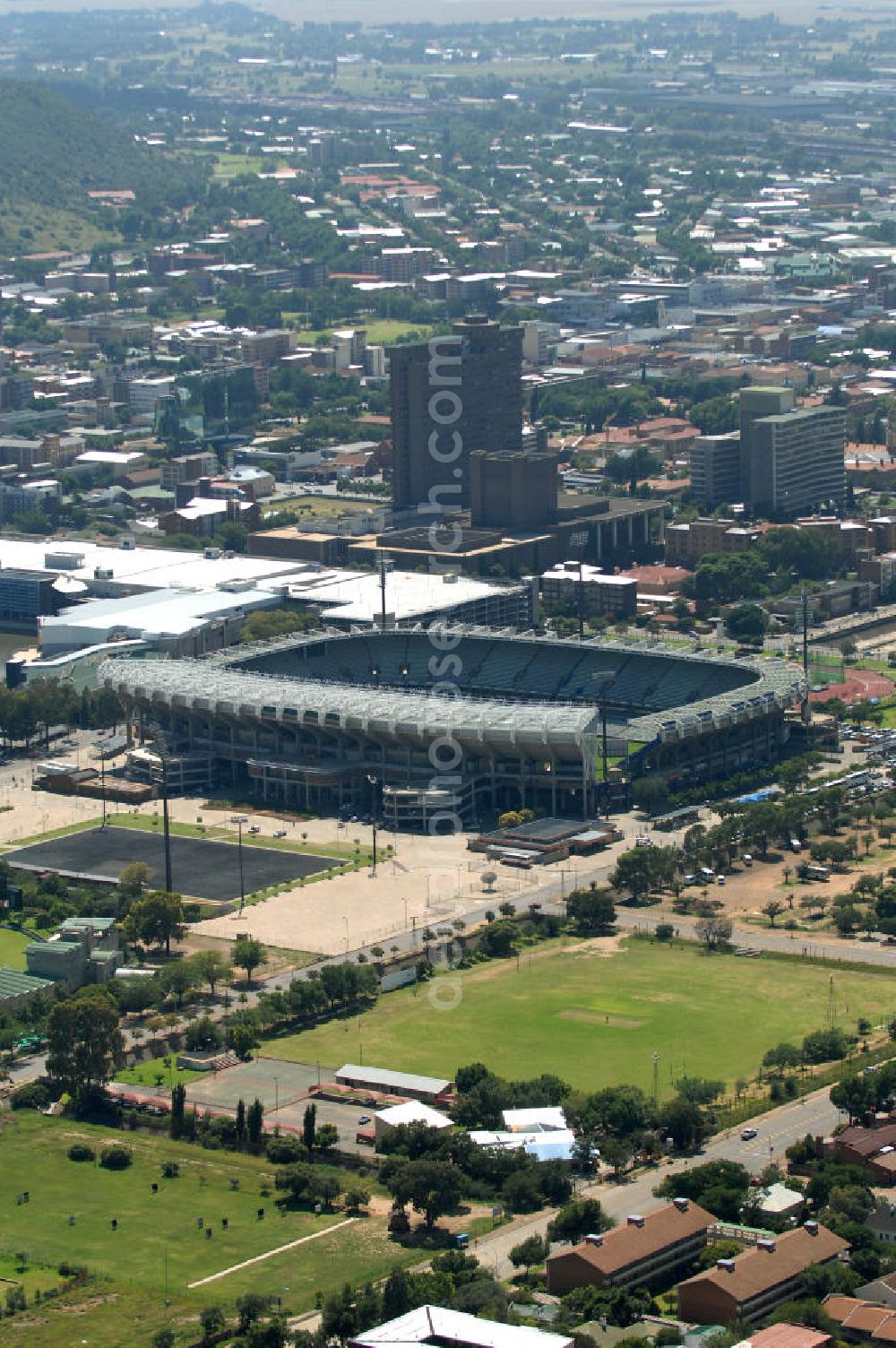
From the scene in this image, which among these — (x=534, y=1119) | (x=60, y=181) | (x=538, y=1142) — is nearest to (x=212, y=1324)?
(x=538, y=1142)

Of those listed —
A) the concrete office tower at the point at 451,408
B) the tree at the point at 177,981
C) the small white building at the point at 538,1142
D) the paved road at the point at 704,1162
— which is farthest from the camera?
the concrete office tower at the point at 451,408

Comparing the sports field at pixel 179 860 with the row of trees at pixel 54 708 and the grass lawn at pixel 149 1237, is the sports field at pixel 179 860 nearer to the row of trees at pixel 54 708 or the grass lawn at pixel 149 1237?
the row of trees at pixel 54 708

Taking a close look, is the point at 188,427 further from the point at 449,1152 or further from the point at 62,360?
the point at 449,1152

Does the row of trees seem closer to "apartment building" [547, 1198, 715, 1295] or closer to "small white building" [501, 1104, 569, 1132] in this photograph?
"small white building" [501, 1104, 569, 1132]

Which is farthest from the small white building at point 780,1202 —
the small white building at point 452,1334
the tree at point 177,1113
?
the tree at point 177,1113

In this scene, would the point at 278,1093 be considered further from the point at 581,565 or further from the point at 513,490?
the point at 513,490

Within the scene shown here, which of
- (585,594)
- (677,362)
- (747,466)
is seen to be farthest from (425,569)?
(677,362)
